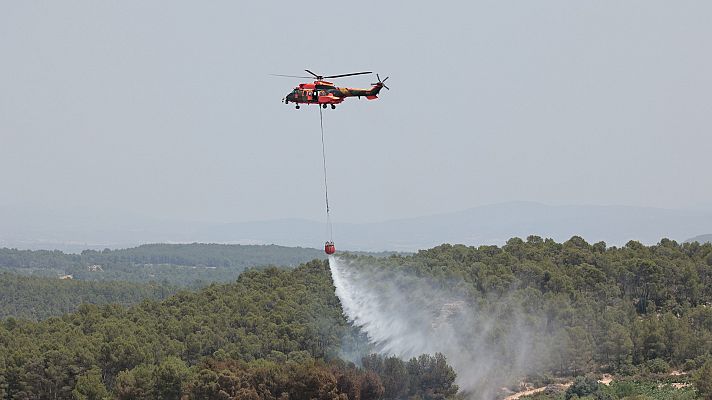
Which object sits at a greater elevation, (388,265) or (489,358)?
(388,265)

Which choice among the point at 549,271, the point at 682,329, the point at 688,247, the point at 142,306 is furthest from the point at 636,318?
the point at 142,306

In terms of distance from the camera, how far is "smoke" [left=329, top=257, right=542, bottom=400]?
6838 cm

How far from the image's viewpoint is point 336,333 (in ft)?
242

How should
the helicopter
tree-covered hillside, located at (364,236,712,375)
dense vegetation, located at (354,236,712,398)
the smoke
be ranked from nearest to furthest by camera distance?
1. the helicopter
2. the smoke
3. dense vegetation, located at (354,236,712,398)
4. tree-covered hillside, located at (364,236,712,375)

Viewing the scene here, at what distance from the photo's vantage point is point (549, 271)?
277ft

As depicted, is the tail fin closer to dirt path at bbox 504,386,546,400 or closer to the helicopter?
the helicopter

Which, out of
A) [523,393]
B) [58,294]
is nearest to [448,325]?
[523,393]

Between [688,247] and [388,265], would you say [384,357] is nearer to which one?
[388,265]

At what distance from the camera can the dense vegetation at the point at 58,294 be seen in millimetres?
147625

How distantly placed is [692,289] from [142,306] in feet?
162

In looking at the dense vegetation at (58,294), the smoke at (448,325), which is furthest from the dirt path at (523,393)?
the dense vegetation at (58,294)

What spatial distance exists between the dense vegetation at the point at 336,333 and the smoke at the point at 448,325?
0.95 m

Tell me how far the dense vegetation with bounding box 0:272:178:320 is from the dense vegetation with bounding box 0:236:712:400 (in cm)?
6466

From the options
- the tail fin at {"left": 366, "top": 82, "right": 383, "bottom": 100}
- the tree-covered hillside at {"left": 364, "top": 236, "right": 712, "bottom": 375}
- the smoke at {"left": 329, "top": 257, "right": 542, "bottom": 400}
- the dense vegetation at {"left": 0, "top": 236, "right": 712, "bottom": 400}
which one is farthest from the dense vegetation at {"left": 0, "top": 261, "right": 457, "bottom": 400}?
the tail fin at {"left": 366, "top": 82, "right": 383, "bottom": 100}
